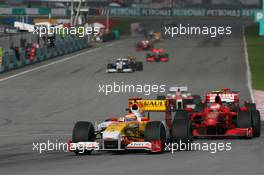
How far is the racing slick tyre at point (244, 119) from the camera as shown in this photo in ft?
89.6

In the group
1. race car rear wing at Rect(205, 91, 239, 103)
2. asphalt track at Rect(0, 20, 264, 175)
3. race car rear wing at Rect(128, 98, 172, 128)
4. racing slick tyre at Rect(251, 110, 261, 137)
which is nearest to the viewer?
asphalt track at Rect(0, 20, 264, 175)

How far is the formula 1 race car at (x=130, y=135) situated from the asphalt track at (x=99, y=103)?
0.96 feet

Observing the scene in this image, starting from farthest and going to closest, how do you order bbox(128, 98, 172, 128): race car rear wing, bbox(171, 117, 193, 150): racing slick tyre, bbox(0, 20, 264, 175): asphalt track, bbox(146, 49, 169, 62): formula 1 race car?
bbox(146, 49, 169, 62): formula 1 race car < bbox(128, 98, 172, 128): race car rear wing < bbox(171, 117, 193, 150): racing slick tyre < bbox(0, 20, 264, 175): asphalt track

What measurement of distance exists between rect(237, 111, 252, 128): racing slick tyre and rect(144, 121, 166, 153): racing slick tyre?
435 centimetres

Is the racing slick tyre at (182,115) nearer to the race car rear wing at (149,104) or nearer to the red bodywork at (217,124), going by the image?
the red bodywork at (217,124)

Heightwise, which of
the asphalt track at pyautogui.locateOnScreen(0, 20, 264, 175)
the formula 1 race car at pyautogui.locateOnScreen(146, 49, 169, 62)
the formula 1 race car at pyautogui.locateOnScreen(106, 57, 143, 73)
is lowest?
the asphalt track at pyautogui.locateOnScreen(0, 20, 264, 175)

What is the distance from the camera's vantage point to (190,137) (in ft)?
82.0

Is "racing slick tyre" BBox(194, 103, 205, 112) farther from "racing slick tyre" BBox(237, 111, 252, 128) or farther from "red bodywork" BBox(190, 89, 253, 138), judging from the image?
"racing slick tyre" BBox(237, 111, 252, 128)

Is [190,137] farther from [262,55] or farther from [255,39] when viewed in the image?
[255,39]

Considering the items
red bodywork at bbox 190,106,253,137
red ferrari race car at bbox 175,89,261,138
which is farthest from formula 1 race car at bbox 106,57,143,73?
red bodywork at bbox 190,106,253,137

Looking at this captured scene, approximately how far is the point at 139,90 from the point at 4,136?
19070 millimetres

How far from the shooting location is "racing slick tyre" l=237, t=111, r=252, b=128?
27.3 metres

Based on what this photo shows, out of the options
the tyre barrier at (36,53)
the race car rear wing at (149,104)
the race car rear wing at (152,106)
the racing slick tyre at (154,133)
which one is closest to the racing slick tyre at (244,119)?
the race car rear wing at (152,106)

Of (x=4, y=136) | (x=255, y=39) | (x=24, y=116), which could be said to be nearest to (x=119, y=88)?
(x=24, y=116)
